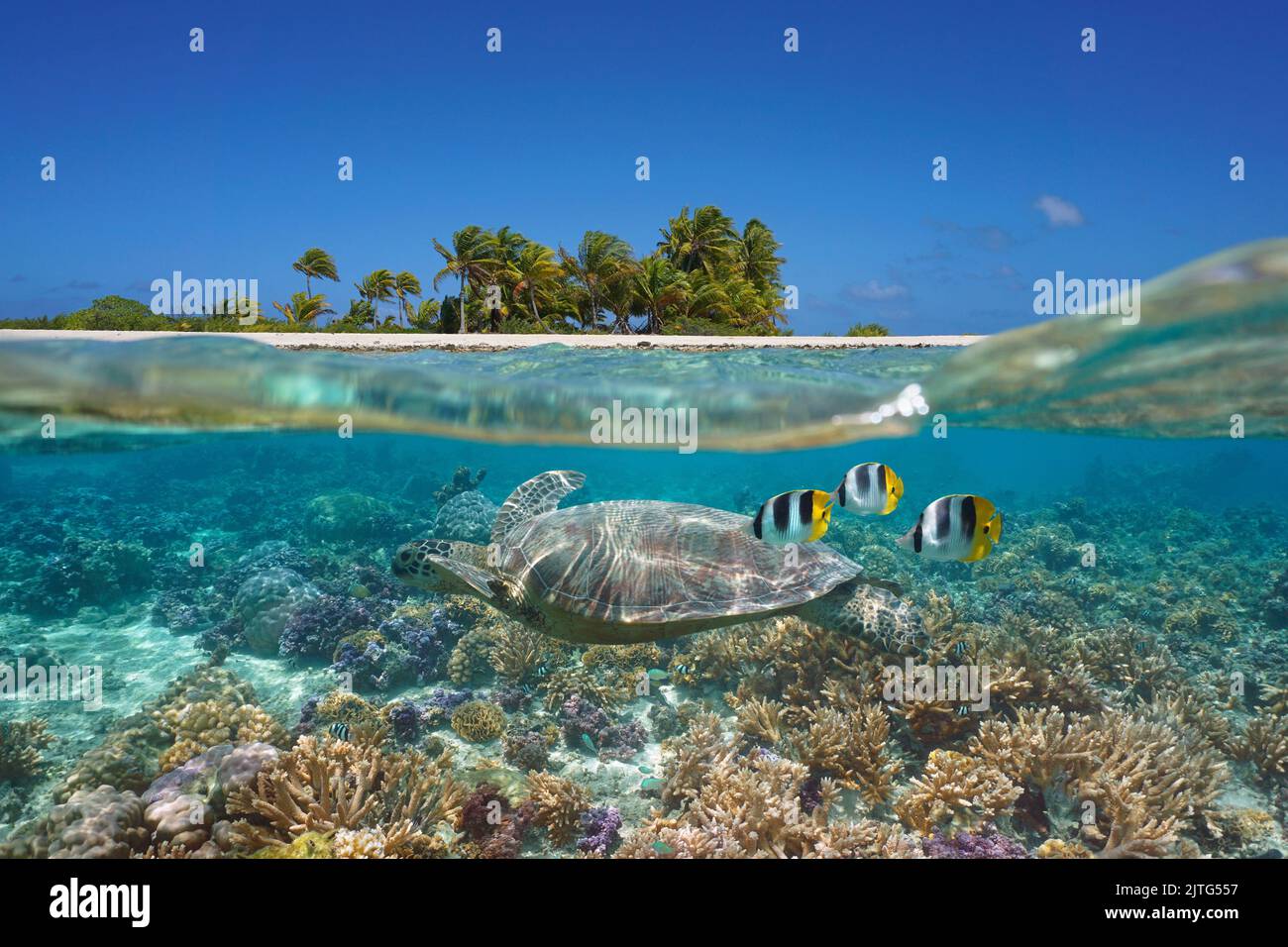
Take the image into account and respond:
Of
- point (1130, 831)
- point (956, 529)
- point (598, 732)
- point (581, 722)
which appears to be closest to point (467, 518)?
point (581, 722)

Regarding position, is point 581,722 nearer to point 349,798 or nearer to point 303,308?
point 349,798

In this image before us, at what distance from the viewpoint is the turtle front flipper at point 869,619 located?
6123mm

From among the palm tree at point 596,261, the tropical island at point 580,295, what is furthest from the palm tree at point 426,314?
the palm tree at point 596,261

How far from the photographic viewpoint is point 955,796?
557 cm

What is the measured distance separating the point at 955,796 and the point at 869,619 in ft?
5.59

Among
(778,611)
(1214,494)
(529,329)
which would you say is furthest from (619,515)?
(1214,494)

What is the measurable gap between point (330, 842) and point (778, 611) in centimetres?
421

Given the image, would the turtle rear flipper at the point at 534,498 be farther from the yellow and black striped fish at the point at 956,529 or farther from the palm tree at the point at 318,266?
the palm tree at the point at 318,266

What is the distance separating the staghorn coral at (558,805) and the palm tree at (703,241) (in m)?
37.0

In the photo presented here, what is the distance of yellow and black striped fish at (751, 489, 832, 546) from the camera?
387 cm

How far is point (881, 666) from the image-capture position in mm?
6844

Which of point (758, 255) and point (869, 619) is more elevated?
point (758, 255)
